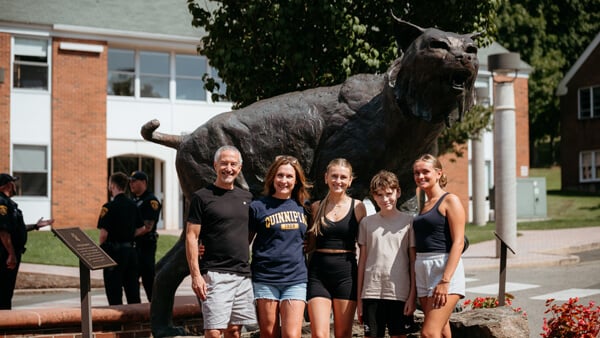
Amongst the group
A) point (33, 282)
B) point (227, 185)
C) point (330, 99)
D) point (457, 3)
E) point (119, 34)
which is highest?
point (119, 34)

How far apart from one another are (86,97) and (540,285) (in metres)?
15.9

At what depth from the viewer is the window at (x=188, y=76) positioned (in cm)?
2422

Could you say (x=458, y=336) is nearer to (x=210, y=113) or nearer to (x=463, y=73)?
(x=463, y=73)

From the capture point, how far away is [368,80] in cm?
618

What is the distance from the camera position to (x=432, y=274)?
4.64m

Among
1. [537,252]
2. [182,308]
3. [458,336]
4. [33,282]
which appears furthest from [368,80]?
[537,252]

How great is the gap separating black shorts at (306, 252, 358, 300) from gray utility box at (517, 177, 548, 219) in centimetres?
2391

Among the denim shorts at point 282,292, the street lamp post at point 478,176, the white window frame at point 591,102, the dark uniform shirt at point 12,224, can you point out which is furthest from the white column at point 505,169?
the white window frame at point 591,102

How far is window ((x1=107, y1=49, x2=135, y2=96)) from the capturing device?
2352 cm

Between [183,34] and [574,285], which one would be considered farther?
[183,34]

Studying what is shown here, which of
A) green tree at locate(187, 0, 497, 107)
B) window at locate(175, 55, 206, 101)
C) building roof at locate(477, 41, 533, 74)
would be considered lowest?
green tree at locate(187, 0, 497, 107)

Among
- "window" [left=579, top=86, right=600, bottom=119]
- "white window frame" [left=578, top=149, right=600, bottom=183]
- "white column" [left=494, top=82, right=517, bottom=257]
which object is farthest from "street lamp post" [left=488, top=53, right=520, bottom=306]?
"white window frame" [left=578, top=149, right=600, bottom=183]

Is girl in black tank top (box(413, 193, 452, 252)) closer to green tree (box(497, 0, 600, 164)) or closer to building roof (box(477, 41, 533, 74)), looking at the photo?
building roof (box(477, 41, 533, 74))

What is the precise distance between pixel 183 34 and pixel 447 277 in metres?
20.2
